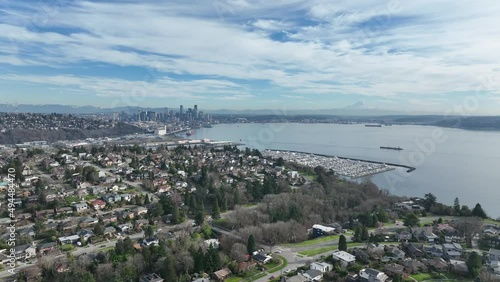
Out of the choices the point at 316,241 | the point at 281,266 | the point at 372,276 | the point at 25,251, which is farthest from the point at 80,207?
the point at 372,276

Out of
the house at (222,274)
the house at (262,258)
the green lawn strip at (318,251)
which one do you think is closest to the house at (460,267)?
the green lawn strip at (318,251)

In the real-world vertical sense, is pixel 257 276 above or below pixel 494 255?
below

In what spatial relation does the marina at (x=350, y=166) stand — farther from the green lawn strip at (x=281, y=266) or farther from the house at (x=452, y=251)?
the green lawn strip at (x=281, y=266)

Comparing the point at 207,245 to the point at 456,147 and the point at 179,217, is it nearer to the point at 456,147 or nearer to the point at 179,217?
the point at 179,217

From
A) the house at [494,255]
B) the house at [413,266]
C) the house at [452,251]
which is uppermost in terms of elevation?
the house at [494,255]

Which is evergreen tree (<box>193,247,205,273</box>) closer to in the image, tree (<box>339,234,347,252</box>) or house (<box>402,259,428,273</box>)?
tree (<box>339,234,347,252</box>)

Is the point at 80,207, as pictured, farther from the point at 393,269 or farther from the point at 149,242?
the point at 393,269
